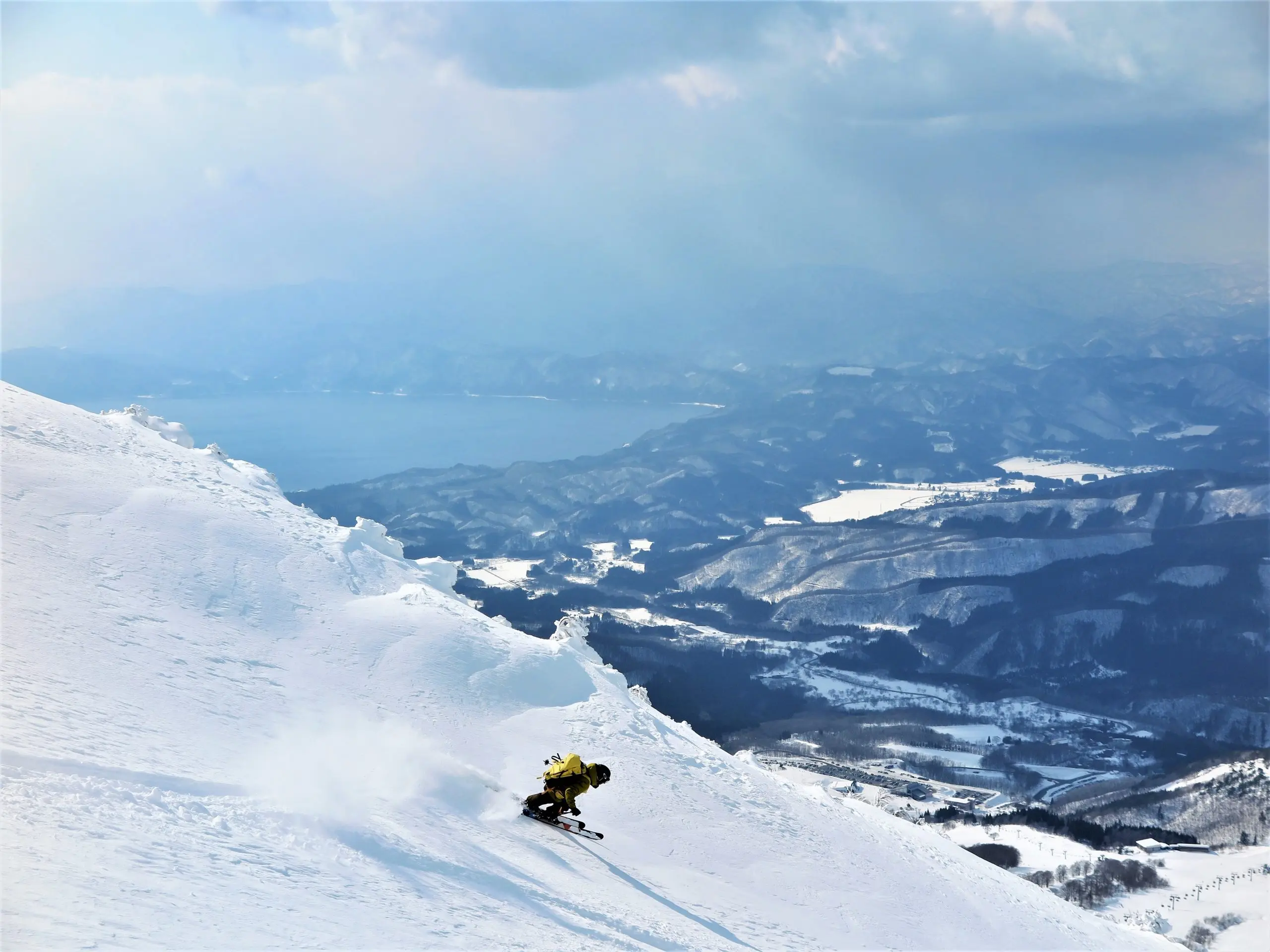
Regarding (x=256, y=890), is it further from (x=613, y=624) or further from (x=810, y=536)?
(x=810, y=536)

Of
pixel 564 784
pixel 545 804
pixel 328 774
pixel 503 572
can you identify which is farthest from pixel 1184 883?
pixel 503 572

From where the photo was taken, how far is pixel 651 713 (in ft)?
102

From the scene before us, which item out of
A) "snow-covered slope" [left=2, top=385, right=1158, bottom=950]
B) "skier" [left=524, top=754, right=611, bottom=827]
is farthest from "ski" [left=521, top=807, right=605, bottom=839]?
"snow-covered slope" [left=2, top=385, right=1158, bottom=950]

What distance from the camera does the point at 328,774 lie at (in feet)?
65.5

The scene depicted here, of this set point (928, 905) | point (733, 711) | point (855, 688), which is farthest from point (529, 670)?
point (855, 688)

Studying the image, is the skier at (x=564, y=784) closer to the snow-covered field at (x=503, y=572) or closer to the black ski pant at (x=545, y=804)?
the black ski pant at (x=545, y=804)

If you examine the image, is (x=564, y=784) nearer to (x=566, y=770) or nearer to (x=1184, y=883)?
(x=566, y=770)

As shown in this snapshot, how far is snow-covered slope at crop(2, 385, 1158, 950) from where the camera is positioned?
1519cm

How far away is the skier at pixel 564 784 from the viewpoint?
21.7 metres

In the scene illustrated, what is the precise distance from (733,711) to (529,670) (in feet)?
295

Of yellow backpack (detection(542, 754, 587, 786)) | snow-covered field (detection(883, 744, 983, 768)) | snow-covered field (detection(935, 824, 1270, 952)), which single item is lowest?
snow-covered field (detection(935, 824, 1270, 952))

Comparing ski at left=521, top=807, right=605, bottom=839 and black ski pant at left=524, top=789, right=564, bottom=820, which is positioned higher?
black ski pant at left=524, top=789, right=564, bottom=820

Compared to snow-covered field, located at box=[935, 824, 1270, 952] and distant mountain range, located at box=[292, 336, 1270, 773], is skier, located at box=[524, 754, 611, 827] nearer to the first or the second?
snow-covered field, located at box=[935, 824, 1270, 952]

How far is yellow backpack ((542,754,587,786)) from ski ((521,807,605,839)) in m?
0.91
